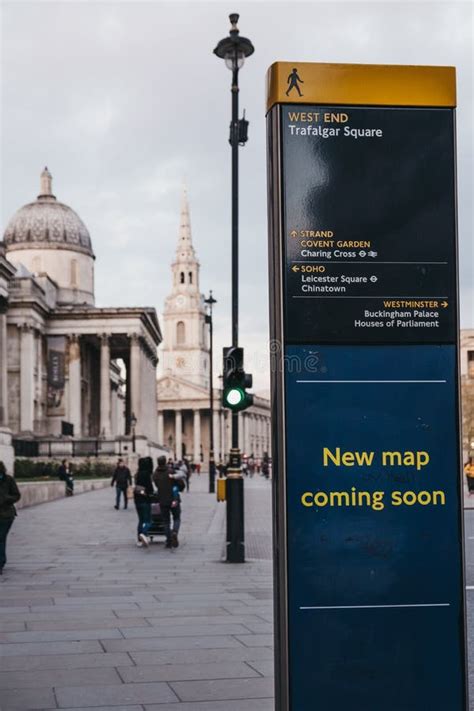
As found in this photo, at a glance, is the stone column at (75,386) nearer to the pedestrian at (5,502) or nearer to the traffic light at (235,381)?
the pedestrian at (5,502)

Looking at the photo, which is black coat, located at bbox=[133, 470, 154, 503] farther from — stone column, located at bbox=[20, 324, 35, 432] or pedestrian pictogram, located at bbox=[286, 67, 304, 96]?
stone column, located at bbox=[20, 324, 35, 432]

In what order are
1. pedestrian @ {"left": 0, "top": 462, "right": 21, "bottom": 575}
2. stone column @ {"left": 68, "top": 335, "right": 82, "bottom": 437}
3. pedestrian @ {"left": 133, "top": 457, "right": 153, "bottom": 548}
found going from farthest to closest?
stone column @ {"left": 68, "top": 335, "right": 82, "bottom": 437} → pedestrian @ {"left": 133, "top": 457, "right": 153, "bottom": 548} → pedestrian @ {"left": 0, "top": 462, "right": 21, "bottom": 575}

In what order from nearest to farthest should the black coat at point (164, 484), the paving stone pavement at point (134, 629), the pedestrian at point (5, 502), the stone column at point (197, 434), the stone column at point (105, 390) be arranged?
1. the paving stone pavement at point (134, 629)
2. the pedestrian at point (5, 502)
3. the black coat at point (164, 484)
4. the stone column at point (105, 390)
5. the stone column at point (197, 434)

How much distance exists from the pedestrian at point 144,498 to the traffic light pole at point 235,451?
215 centimetres

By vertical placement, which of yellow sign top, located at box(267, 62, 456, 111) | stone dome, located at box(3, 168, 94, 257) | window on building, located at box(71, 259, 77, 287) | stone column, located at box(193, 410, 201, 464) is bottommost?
stone column, located at box(193, 410, 201, 464)

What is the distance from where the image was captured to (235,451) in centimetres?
1952

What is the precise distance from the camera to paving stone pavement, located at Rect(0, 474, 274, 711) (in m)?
7.79

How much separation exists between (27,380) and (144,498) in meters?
58.5

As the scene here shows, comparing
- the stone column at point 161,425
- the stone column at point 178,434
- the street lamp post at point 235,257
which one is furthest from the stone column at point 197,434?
the street lamp post at point 235,257

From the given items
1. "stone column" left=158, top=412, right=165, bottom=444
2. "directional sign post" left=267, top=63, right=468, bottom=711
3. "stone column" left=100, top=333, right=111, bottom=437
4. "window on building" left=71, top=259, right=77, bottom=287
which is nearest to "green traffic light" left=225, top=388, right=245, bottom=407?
"directional sign post" left=267, top=63, right=468, bottom=711

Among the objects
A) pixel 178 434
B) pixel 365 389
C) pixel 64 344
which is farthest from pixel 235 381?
pixel 178 434

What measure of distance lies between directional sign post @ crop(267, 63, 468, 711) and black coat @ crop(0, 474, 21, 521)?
12.1 m

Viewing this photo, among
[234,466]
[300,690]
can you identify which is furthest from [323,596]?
[234,466]

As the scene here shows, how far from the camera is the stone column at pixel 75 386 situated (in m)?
86.9
